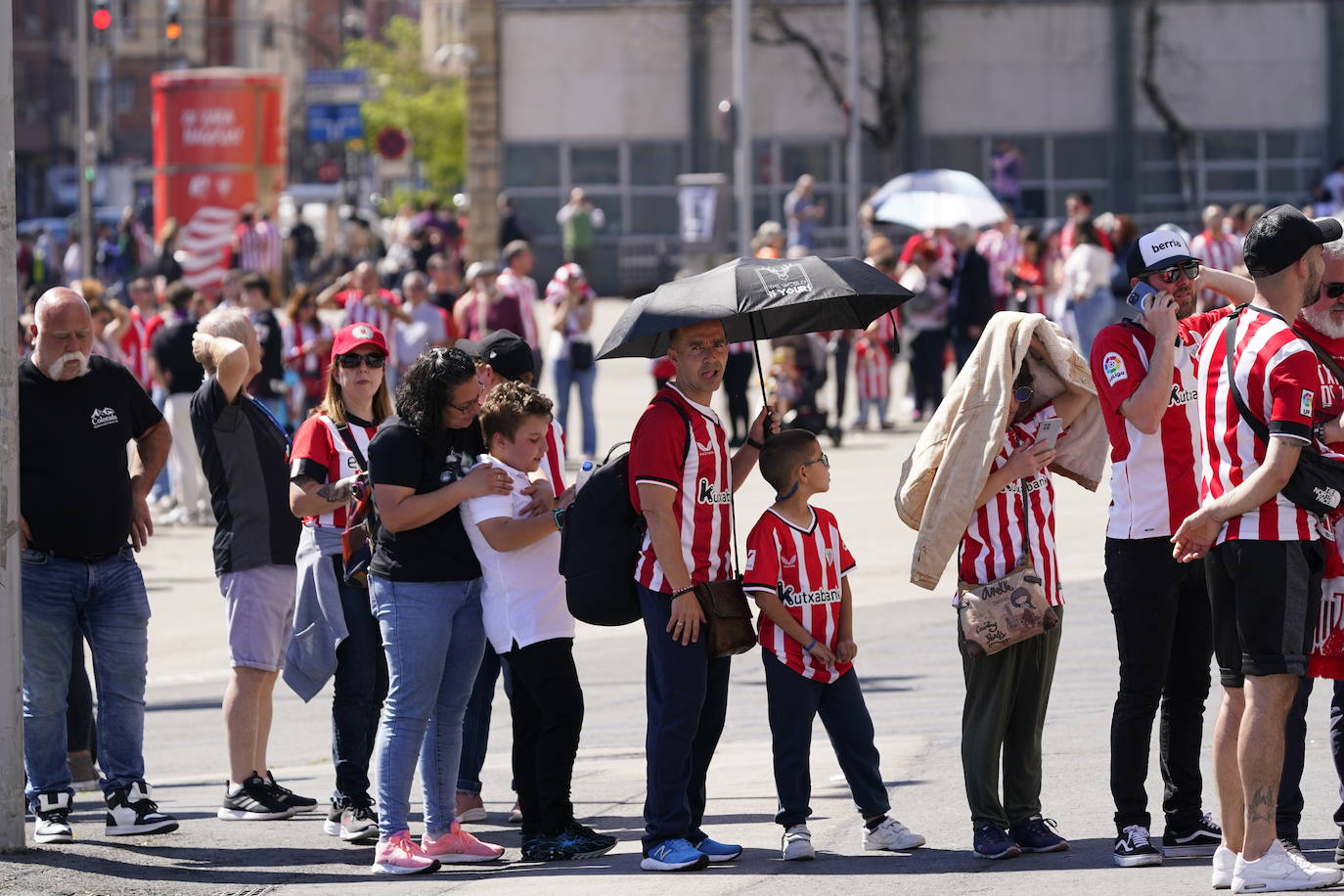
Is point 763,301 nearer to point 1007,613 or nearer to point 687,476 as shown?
point 687,476

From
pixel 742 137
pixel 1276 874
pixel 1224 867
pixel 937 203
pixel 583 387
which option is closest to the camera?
pixel 1276 874

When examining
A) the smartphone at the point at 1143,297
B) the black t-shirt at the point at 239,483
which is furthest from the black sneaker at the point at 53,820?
the smartphone at the point at 1143,297

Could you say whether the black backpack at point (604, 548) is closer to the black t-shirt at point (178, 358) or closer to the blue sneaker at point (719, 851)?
the blue sneaker at point (719, 851)

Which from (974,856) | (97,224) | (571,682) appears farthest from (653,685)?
(97,224)

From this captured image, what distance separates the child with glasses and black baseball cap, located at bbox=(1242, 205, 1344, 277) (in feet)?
5.10

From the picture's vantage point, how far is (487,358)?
7750mm

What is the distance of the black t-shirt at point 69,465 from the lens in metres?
7.75

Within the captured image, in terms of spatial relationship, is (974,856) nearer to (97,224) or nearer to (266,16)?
(97,224)

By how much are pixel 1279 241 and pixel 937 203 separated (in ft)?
55.6

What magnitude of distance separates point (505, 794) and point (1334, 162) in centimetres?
3464

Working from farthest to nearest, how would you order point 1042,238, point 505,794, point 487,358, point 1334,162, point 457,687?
point 1334,162
point 1042,238
point 505,794
point 487,358
point 457,687

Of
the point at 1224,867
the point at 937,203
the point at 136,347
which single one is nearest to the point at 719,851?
the point at 1224,867

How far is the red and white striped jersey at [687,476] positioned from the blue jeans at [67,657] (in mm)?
2097

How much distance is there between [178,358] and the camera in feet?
51.0
